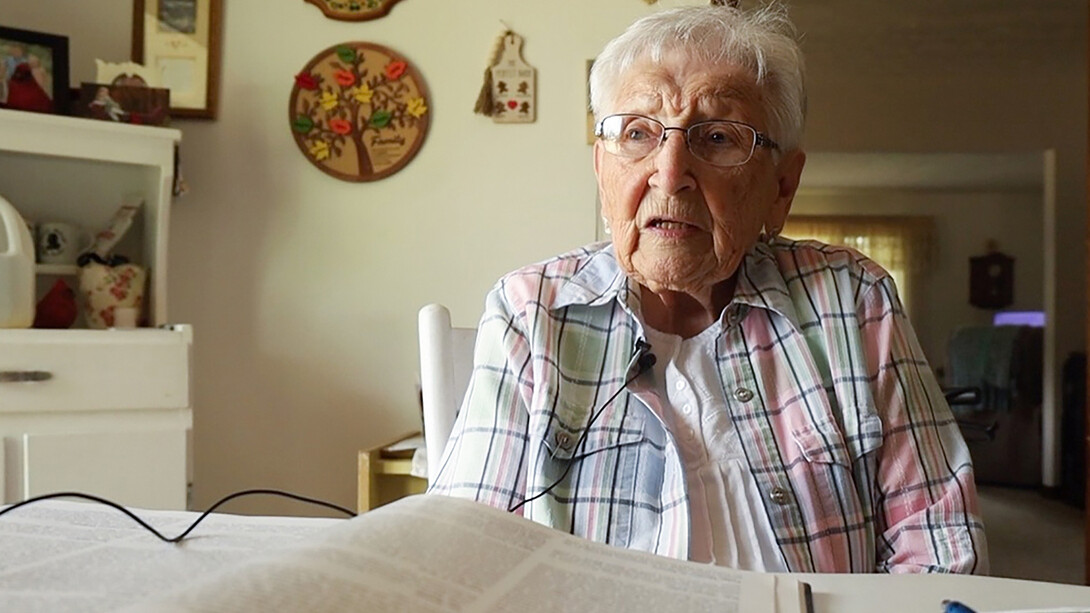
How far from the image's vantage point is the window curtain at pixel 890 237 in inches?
272

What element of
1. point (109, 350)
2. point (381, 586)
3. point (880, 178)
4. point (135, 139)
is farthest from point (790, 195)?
point (880, 178)

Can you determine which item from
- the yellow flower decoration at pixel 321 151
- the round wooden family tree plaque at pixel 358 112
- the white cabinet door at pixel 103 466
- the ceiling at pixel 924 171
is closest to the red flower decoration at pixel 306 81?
the round wooden family tree plaque at pixel 358 112

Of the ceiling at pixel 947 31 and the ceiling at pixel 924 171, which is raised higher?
the ceiling at pixel 947 31

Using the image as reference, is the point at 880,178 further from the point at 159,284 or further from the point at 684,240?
the point at 684,240

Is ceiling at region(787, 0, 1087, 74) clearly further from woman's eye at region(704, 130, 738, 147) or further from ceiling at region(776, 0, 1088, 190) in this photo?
woman's eye at region(704, 130, 738, 147)

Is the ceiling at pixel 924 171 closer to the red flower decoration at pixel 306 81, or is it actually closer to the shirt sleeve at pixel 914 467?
the red flower decoration at pixel 306 81

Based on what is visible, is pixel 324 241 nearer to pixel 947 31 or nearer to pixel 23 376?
pixel 23 376

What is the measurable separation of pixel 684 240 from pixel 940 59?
14.1 feet

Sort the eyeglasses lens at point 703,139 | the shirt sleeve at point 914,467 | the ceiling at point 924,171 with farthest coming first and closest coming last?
the ceiling at point 924,171, the eyeglasses lens at point 703,139, the shirt sleeve at point 914,467

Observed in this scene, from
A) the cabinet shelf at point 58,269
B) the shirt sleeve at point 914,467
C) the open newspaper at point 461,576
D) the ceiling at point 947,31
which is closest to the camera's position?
the open newspaper at point 461,576

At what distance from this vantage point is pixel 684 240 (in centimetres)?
92

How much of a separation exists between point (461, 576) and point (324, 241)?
5.81ft

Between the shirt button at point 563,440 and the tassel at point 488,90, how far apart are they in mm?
1377

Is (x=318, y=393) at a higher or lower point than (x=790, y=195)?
lower
